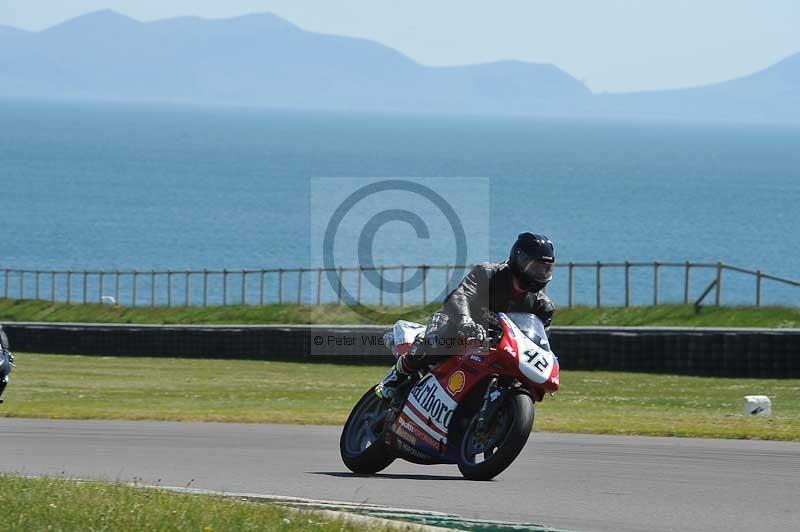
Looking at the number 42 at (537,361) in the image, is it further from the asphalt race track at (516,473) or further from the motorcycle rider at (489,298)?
the asphalt race track at (516,473)

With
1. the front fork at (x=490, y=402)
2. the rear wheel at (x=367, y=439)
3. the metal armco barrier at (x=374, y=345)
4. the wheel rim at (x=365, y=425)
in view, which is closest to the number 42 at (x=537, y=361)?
the front fork at (x=490, y=402)

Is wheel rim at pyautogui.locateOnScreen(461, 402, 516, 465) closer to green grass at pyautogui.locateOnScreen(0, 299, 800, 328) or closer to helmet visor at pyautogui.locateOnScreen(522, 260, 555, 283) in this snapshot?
helmet visor at pyautogui.locateOnScreen(522, 260, 555, 283)

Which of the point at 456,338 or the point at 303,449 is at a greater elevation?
the point at 456,338

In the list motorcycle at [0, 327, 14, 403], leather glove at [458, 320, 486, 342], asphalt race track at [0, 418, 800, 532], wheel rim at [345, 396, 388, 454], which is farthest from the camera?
motorcycle at [0, 327, 14, 403]

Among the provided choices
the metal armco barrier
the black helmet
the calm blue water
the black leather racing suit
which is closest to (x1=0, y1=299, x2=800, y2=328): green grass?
the metal armco barrier

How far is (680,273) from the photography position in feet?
320

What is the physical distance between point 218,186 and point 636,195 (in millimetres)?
50238

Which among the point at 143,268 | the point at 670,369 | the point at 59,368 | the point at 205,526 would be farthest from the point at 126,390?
the point at 143,268

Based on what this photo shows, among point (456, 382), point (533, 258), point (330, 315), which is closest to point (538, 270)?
point (533, 258)

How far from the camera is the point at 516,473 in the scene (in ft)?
34.0

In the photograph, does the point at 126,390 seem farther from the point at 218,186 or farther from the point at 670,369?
the point at 218,186

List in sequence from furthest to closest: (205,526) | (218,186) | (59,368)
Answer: (218,186), (59,368), (205,526)

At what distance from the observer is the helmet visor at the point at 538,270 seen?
9898 millimetres

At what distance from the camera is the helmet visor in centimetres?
990
